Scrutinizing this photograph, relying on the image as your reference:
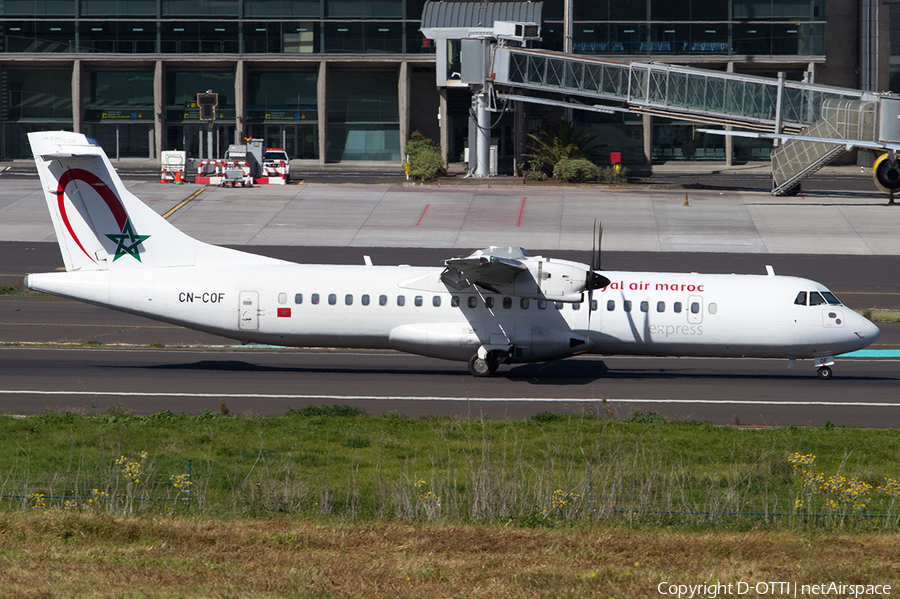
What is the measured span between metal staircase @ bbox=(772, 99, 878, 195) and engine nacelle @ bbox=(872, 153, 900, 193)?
7.74 feet

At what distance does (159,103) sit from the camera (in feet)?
261

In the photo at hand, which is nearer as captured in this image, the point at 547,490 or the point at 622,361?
the point at 547,490

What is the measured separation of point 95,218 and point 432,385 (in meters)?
10.9

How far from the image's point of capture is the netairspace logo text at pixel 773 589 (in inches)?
430

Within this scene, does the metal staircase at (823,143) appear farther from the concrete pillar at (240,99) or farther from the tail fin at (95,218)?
the tail fin at (95,218)

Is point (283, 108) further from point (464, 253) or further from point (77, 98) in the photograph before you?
point (464, 253)

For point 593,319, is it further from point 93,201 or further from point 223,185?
point 223,185

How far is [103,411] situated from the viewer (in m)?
21.6

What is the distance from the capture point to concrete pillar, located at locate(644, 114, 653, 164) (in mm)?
78938

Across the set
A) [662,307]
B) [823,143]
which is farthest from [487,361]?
[823,143]

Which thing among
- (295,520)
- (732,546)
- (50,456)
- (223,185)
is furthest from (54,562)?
(223,185)

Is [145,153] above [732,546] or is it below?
above

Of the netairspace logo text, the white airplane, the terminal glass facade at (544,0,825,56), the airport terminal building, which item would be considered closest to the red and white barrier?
the airport terminal building

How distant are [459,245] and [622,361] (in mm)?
18940
